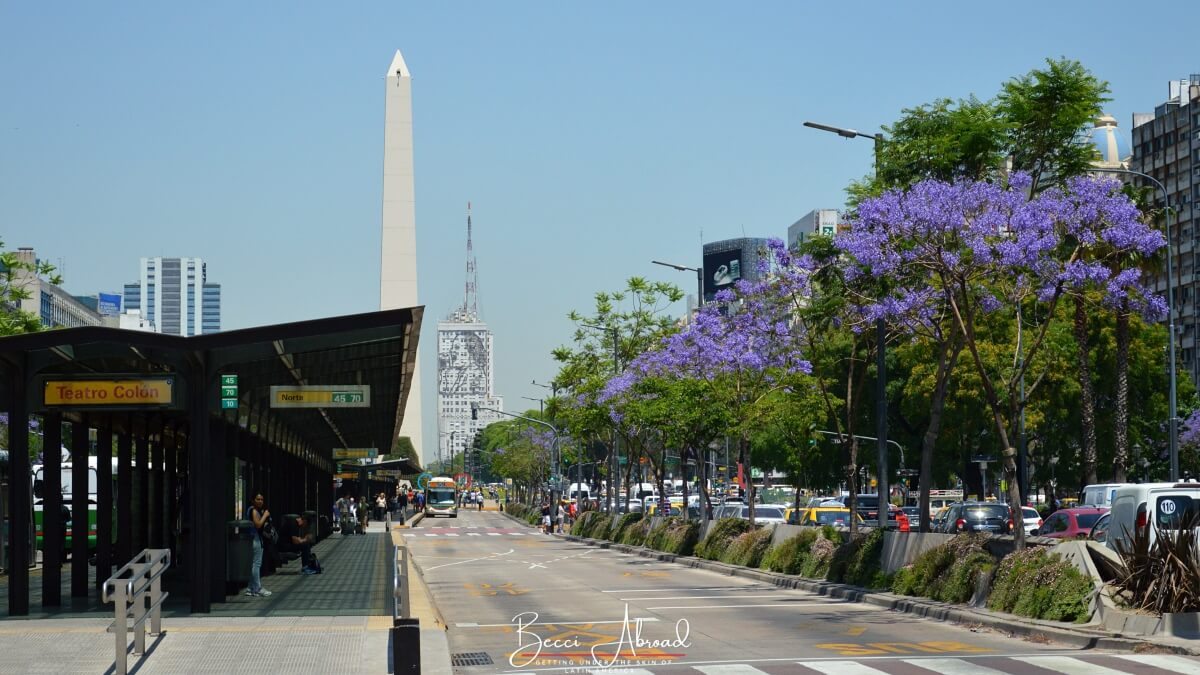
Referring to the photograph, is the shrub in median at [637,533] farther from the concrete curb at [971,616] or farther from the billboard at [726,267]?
the billboard at [726,267]

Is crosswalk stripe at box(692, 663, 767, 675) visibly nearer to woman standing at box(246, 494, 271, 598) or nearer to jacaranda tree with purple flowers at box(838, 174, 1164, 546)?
jacaranda tree with purple flowers at box(838, 174, 1164, 546)

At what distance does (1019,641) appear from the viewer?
731 inches

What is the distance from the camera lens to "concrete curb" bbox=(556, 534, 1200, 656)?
1725cm

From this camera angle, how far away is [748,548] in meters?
36.6

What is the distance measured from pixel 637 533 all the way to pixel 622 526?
3.75 meters

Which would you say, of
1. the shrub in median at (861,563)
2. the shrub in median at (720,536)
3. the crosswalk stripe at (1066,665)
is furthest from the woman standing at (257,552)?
the shrub in median at (720,536)

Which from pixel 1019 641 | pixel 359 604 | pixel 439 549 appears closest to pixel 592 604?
pixel 359 604

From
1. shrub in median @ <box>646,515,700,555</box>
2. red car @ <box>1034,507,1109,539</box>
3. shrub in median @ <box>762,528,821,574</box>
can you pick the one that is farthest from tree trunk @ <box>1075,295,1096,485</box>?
shrub in median @ <box>762,528,821,574</box>

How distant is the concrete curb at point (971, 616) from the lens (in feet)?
56.6

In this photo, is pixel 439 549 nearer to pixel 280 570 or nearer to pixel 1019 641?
pixel 280 570

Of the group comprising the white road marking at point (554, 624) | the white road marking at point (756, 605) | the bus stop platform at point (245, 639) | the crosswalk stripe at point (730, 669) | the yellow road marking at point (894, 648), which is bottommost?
the white road marking at point (756, 605)

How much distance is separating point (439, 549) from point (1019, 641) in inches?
1496

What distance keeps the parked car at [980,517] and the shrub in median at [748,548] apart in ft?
18.9

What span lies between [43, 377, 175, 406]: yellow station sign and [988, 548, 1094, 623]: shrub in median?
11305 mm
